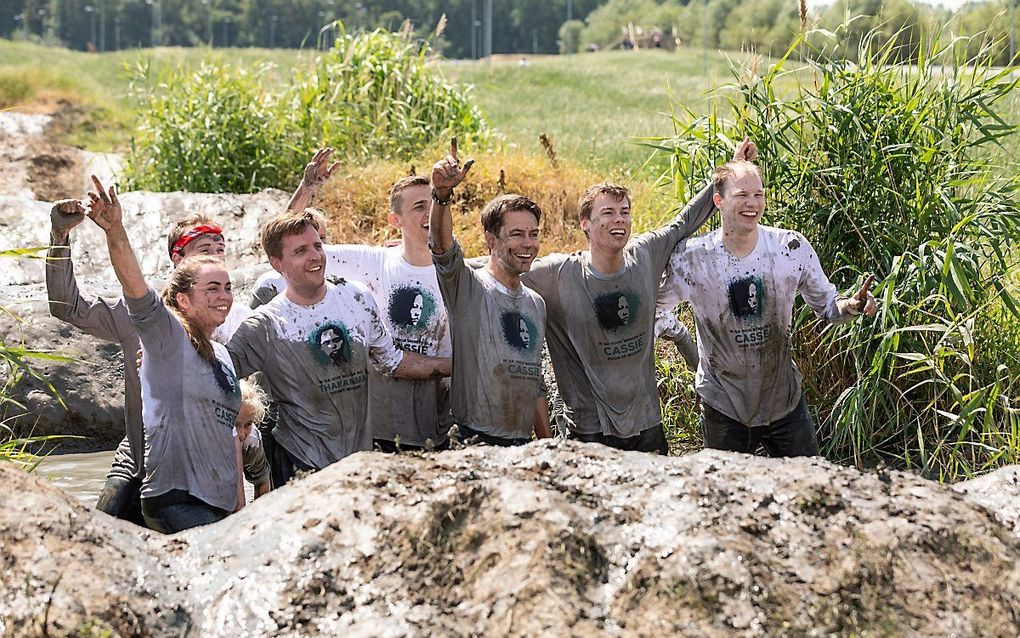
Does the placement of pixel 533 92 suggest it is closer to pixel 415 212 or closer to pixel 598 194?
pixel 415 212

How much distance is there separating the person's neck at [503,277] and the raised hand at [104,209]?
5.25 feet

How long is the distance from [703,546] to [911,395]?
136 inches

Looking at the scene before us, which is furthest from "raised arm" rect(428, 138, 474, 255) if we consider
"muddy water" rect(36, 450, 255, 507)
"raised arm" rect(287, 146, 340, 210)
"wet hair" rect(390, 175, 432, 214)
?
"muddy water" rect(36, 450, 255, 507)

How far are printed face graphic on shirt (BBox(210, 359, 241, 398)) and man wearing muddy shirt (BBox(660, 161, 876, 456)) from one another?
2.00 metres

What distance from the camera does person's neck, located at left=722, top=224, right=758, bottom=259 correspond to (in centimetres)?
544

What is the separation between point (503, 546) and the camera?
10.3ft

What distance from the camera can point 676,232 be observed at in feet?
18.4

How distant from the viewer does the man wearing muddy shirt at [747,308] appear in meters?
5.43

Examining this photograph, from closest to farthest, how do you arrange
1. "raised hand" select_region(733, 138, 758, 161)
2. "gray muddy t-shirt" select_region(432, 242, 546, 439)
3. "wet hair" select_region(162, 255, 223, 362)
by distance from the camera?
"wet hair" select_region(162, 255, 223, 362) < "gray muddy t-shirt" select_region(432, 242, 546, 439) < "raised hand" select_region(733, 138, 758, 161)

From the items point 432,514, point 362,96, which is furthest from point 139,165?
point 432,514

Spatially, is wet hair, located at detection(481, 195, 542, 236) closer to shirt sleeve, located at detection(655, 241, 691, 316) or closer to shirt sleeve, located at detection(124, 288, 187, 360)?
shirt sleeve, located at detection(655, 241, 691, 316)

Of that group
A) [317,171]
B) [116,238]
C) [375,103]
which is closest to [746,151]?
A: [317,171]

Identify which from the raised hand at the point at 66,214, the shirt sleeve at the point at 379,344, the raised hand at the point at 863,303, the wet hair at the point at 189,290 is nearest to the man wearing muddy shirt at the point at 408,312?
the shirt sleeve at the point at 379,344

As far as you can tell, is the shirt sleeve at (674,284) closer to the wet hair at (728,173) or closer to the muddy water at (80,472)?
the wet hair at (728,173)
